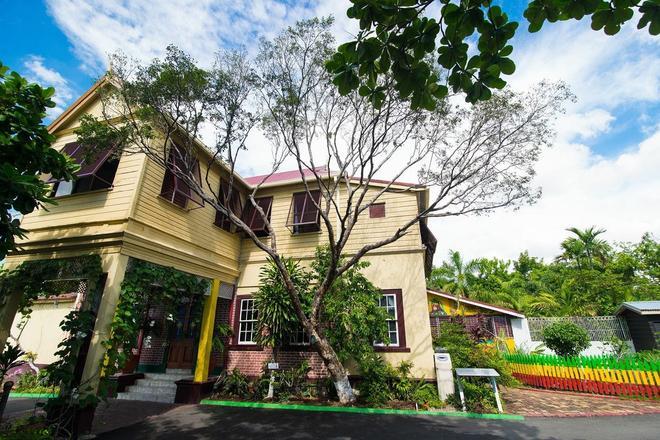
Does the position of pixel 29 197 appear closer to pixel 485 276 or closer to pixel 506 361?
pixel 506 361

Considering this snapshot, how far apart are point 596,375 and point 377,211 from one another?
8.17 meters

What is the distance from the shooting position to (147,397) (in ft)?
30.3

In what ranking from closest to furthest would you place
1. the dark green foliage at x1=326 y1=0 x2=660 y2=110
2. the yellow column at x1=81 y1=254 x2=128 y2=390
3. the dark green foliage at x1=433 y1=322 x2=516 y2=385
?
the dark green foliage at x1=326 y1=0 x2=660 y2=110, the yellow column at x1=81 y1=254 x2=128 y2=390, the dark green foliage at x1=433 y1=322 x2=516 y2=385

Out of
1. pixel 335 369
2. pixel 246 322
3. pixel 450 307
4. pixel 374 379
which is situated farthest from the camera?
pixel 450 307

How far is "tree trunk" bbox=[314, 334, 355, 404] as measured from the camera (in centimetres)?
785

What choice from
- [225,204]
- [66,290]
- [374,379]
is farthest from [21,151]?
[374,379]

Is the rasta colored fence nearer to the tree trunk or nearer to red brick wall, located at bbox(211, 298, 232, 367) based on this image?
the tree trunk

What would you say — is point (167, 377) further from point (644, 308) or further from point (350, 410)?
point (644, 308)

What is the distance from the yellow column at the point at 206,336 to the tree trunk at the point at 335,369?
3.81 metres

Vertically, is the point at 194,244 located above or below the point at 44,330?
above

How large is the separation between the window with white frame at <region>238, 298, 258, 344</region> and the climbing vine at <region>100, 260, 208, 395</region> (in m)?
2.60

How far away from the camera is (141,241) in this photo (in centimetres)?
743

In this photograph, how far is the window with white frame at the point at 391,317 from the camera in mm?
9398

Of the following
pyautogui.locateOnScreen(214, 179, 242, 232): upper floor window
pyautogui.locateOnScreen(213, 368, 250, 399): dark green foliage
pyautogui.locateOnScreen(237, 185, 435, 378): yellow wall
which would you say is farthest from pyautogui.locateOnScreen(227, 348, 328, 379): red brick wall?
pyautogui.locateOnScreen(214, 179, 242, 232): upper floor window
